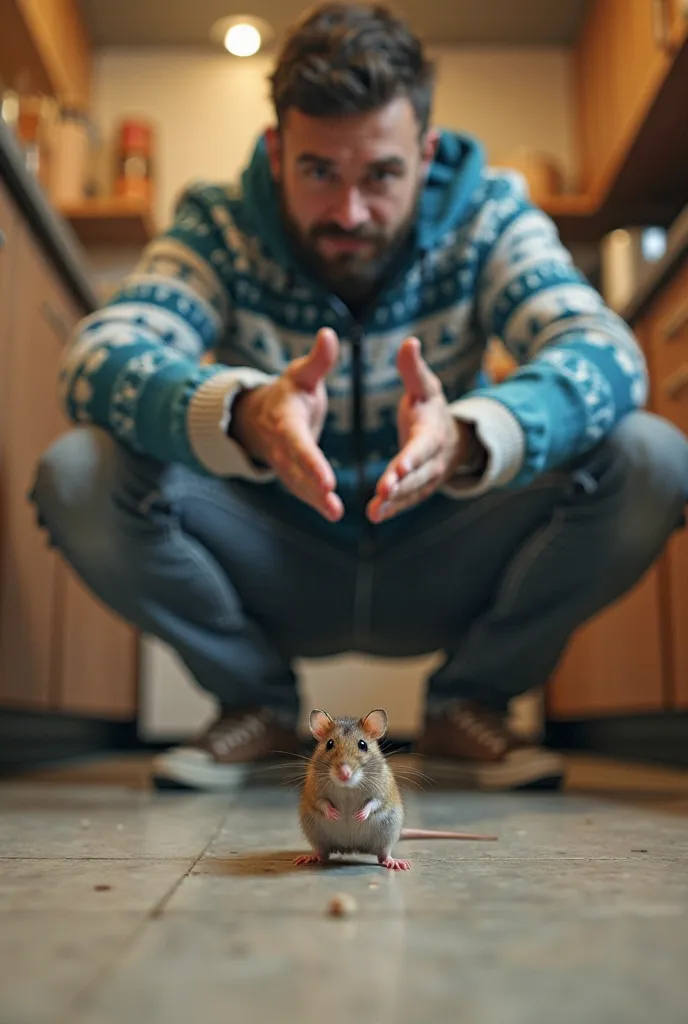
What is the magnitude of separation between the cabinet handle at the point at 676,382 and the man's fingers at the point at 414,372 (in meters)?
0.82

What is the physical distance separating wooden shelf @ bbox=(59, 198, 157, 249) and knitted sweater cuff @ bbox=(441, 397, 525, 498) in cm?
237

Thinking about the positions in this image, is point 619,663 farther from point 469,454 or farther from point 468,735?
point 469,454

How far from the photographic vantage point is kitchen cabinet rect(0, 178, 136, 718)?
1.66 m

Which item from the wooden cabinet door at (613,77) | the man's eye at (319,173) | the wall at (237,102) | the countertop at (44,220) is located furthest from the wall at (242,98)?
the man's eye at (319,173)

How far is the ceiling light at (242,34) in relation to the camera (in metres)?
3.48

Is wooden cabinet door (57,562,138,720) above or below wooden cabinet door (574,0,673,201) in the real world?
below

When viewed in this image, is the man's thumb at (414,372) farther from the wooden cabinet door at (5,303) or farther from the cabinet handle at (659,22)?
the cabinet handle at (659,22)

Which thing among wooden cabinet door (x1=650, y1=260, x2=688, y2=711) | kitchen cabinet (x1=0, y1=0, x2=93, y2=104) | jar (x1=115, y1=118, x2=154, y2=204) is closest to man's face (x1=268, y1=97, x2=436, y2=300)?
wooden cabinet door (x1=650, y1=260, x2=688, y2=711)

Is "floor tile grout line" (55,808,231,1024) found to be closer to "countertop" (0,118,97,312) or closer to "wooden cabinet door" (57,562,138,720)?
"countertop" (0,118,97,312)

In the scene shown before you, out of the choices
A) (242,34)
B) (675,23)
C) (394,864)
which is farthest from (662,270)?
(242,34)

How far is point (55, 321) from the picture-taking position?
77.0 inches

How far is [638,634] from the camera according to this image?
213 cm

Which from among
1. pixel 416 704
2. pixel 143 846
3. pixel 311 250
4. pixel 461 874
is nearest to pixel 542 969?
pixel 461 874

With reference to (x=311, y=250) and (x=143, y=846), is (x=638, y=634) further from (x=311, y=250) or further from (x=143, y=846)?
(x=143, y=846)
